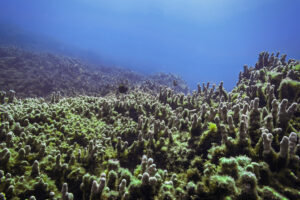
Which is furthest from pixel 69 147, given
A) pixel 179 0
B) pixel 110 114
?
pixel 179 0

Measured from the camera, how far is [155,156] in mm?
3652

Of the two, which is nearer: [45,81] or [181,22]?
[45,81]

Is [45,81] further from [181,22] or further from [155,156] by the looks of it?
[181,22]

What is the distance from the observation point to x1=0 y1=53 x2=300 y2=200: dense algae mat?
211 cm

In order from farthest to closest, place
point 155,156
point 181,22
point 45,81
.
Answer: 1. point 181,22
2. point 45,81
3. point 155,156

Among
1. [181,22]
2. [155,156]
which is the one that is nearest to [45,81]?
[155,156]

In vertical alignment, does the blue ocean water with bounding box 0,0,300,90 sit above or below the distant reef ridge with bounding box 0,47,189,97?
above

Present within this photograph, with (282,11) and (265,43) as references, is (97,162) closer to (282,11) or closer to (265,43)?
(282,11)

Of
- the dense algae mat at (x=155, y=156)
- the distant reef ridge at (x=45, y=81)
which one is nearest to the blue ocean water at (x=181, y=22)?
the distant reef ridge at (x=45, y=81)

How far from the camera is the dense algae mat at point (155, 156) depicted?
2.11m

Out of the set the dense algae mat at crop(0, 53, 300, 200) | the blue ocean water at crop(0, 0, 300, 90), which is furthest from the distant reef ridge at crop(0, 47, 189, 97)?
the blue ocean water at crop(0, 0, 300, 90)

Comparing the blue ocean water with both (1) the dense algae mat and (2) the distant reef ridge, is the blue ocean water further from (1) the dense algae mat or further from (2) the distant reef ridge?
(1) the dense algae mat

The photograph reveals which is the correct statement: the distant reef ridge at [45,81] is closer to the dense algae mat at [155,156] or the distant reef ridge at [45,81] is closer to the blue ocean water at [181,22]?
the dense algae mat at [155,156]

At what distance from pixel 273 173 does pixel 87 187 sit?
2752 mm
